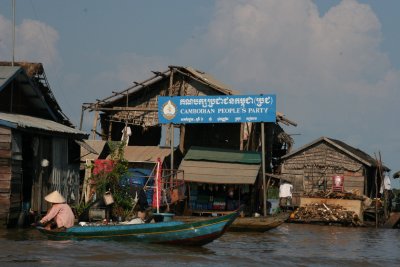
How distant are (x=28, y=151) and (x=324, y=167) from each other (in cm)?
1554

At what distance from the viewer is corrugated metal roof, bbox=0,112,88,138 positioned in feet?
63.3

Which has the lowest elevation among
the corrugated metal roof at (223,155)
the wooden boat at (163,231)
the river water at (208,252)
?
the river water at (208,252)

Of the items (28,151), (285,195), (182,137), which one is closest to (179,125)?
(182,137)

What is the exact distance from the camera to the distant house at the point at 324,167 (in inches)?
1264

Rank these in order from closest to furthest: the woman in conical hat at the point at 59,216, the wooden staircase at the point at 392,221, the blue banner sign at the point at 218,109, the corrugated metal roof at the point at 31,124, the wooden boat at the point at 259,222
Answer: the woman in conical hat at the point at 59,216 → the corrugated metal roof at the point at 31,124 → the wooden boat at the point at 259,222 → the blue banner sign at the point at 218,109 → the wooden staircase at the point at 392,221

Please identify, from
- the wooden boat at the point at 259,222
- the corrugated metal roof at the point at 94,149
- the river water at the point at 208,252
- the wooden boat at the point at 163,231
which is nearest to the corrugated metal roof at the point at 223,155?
the corrugated metal roof at the point at 94,149

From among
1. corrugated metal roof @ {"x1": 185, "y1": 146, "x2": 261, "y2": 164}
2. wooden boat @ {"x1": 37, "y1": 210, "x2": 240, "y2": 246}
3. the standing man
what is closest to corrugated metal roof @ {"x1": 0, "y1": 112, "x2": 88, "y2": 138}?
wooden boat @ {"x1": 37, "y1": 210, "x2": 240, "y2": 246}

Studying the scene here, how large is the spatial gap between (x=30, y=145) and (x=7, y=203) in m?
2.57

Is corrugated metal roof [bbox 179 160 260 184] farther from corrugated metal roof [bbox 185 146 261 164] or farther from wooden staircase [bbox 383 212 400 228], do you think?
wooden staircase [bbox 383 212 400 228]

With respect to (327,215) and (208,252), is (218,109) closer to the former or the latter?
(327,215)

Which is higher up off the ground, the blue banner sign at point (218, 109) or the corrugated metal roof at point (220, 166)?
the blue banner sign at point (218, 109)

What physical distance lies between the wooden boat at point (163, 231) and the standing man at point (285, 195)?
13435 millimetres

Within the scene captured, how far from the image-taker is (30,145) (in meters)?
21.5

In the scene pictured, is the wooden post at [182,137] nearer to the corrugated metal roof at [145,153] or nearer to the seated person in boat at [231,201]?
the corrugated metal roof at [145,153]
